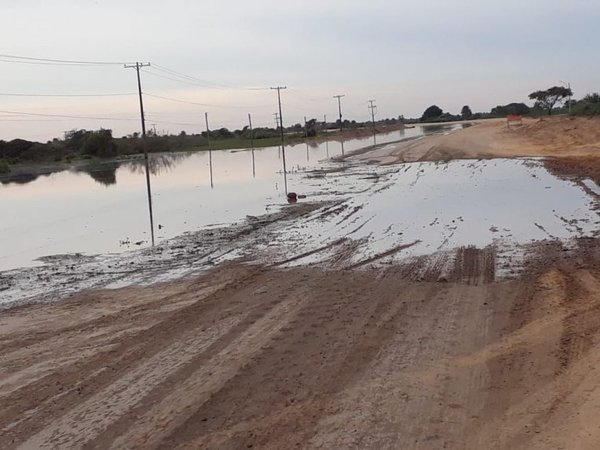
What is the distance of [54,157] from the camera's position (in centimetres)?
8644

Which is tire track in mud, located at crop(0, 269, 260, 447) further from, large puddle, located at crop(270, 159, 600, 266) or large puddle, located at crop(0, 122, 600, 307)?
large puddle, located at crop(270, 159, 600, 266)

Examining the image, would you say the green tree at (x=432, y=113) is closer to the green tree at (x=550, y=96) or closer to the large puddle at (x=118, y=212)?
the green tree at (x=550, y=96)

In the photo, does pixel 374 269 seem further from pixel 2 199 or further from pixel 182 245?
pixel 2 199

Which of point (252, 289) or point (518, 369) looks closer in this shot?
point (518, 369)

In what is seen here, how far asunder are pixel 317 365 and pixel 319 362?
75 mm

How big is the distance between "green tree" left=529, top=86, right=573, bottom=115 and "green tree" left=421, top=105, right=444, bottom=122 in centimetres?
8425

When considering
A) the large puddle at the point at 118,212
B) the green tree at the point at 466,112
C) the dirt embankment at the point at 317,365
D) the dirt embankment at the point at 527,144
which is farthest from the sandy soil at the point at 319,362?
the green tree at the point at 466,112

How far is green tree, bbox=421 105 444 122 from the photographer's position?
175 metres

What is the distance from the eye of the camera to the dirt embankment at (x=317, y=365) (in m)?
4.89

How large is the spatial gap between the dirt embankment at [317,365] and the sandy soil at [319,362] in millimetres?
20

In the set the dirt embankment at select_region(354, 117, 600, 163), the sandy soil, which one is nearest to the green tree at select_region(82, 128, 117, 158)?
the dirt embankment at select_region(354, 117, 600, 163)

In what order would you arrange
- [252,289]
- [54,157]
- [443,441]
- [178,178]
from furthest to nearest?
[54,157]
[178,178]
[252,289]
[443,441]

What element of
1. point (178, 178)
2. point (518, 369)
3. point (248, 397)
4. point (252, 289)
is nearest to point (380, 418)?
point (248, 397)

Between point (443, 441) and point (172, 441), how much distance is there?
2.00m
